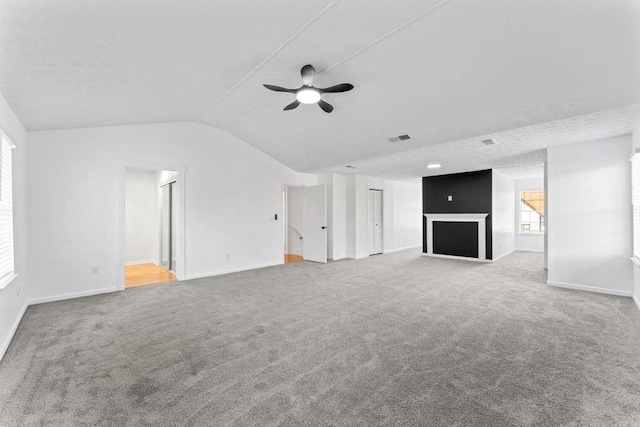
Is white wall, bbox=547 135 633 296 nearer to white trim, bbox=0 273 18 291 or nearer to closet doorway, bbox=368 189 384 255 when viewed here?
closet doorway, bbox=368 189 384 255

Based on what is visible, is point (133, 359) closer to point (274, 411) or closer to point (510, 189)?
point (274, 411)

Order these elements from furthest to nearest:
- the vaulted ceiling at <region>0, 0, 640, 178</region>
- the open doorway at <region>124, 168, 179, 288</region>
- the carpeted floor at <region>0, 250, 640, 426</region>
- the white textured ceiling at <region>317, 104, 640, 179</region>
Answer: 1. the open doorway at <region>124, 168, 179, 288</region>
2. the white textured ceiling at <region>317, 104, 640, 179</region>
3. the vaulted ceiling at <region>0, 0, 640, 178</region>
4. the carpeted floor at <region>0, 250, 640, 426</region>

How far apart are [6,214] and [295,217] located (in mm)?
6417

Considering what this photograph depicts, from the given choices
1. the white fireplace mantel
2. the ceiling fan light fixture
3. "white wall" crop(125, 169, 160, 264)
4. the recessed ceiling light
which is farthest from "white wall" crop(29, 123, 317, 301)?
the white fireplace mantel

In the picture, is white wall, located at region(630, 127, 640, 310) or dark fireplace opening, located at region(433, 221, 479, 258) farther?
dark fireplace opening, located at region(433, 221, 479, 258)

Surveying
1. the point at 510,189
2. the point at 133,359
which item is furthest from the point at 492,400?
the point at 510,189

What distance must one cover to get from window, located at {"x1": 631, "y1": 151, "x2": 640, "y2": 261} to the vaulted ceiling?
1.73ft

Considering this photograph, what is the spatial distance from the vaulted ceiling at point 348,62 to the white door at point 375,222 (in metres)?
4.14

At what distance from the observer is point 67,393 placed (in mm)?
1998

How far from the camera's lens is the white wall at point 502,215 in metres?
7.46

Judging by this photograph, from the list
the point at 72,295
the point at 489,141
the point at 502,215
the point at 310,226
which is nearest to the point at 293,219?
the point at 310,226

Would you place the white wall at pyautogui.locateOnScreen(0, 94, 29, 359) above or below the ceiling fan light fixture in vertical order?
below

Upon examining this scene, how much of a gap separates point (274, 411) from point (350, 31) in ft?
9.97

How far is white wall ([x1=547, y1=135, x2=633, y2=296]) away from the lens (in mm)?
4398
